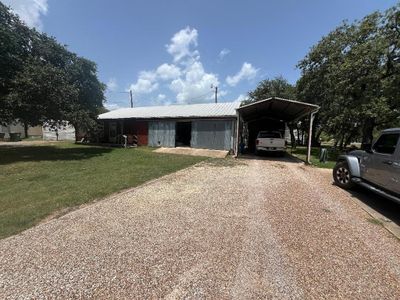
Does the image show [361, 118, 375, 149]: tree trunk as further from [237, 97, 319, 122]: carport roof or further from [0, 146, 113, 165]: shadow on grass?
[0, 146, 113, 165]: shadow on grass

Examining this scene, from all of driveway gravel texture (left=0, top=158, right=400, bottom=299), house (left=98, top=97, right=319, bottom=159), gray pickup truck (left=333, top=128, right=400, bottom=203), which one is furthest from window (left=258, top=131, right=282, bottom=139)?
driveway gravel texture (left=0, top=158, right=400, bottom=299)

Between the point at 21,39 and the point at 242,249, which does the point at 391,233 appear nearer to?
the point at 242,249

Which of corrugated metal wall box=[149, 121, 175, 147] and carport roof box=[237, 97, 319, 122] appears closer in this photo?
carport roof box=[237, 97, 319, 122]

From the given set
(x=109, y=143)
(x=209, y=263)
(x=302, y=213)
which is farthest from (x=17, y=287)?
(x=109, y=143)

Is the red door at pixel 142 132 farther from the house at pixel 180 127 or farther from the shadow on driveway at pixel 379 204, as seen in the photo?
the shadow on driveway at pixel 379 204

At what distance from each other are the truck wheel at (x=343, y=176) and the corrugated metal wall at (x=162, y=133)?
13.7 metres

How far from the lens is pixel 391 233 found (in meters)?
4.26

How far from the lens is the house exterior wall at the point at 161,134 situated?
19.7 m

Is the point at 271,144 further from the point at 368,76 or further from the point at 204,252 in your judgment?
the point at 204,252

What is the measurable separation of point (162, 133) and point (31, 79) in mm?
9893

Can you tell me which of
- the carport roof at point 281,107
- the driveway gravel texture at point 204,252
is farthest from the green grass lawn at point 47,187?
the carport roof at point 281,107

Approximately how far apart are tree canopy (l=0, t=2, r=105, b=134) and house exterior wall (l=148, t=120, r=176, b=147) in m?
5.94

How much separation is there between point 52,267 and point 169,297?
1.68 metres

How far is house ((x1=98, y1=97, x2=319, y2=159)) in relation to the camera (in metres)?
16.6
